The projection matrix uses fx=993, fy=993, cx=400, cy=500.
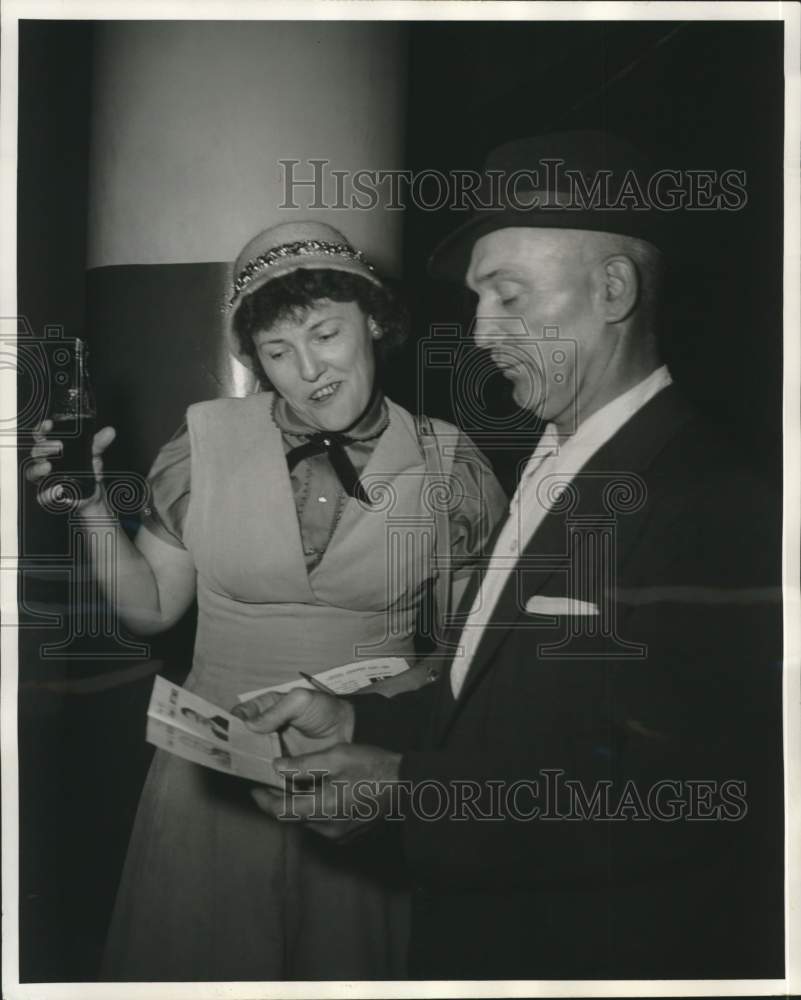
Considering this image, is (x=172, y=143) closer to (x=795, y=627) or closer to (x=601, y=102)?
(x=601, y=102)

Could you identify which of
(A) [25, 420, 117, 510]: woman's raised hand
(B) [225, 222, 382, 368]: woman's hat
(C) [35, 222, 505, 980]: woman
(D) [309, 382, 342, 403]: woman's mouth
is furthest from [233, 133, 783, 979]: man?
(A) [25, 420, 117, 510]: woman's raised hand

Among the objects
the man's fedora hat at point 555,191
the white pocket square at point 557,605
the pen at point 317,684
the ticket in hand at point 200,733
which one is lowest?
the ticket in hand at point 200,733

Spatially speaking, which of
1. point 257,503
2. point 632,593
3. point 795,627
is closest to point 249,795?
point 257,503

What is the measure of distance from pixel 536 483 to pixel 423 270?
57 centimetres

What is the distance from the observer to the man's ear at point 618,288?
92.9 inches

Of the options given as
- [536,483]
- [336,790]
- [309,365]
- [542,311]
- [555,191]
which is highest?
[555,191]

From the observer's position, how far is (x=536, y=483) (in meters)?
2.39

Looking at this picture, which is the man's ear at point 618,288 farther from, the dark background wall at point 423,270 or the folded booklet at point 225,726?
the folded booklet at point 225,726

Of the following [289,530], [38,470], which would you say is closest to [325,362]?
[289,530]

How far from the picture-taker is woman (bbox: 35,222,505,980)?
2.35 metres

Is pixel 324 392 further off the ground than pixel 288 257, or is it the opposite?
pixel 288 257

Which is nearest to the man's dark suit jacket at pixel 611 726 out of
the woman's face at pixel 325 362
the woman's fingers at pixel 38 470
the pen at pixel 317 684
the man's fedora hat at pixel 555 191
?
the pen at pixel 317 684

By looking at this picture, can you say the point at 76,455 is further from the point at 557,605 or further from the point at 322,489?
the point at 557,605

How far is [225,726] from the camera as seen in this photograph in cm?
238
